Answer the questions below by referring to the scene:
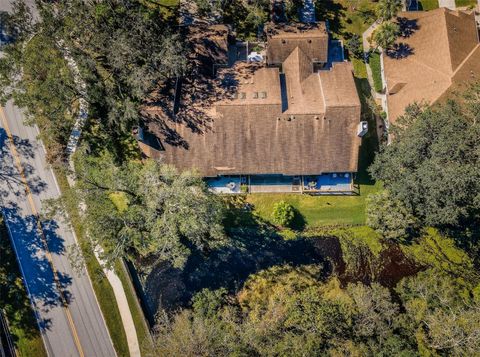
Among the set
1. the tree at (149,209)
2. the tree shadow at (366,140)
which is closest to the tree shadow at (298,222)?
the tree shadow at (366,140)

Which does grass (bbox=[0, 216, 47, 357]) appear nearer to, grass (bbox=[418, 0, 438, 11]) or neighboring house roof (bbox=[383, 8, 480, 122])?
neighboring house roof (bbox=[383, 8, 480, 122])

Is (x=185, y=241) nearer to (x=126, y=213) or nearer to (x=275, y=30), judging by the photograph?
(x=126, y=213)

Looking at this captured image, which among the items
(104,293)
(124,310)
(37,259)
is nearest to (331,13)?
(104,293)

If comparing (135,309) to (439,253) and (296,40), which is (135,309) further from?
(296,40)

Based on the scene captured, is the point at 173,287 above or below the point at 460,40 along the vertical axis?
below

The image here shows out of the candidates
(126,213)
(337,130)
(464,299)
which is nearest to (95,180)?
(126,213)

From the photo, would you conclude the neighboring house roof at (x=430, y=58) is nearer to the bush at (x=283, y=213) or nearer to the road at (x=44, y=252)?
the bush at (x=283, y=213)
